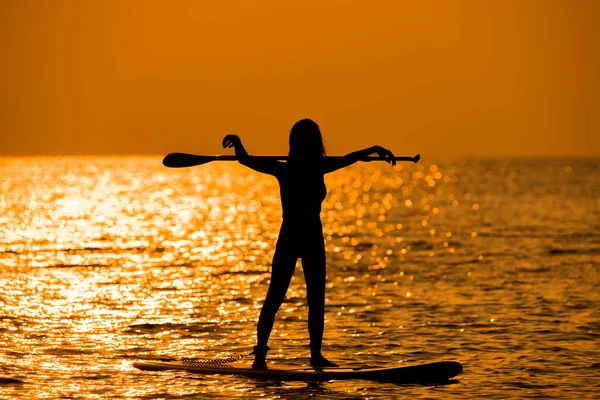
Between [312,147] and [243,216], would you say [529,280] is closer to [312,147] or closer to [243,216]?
[312,147]

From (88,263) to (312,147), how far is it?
2174 cm

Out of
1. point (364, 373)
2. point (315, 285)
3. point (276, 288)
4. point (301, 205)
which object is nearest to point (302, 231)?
point (301, 205)

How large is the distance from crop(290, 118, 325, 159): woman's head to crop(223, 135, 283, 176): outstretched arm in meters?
0.28

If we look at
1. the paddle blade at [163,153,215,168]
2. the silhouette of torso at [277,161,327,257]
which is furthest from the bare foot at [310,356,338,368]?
the paddle blade at [163,153,215,168]

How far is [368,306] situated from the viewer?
882 inches

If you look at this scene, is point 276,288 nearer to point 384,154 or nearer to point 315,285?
point 315,285

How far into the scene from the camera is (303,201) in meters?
13.8

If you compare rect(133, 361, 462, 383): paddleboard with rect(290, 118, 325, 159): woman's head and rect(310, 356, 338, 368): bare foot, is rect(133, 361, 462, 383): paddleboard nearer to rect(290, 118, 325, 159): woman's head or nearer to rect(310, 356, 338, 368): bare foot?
rect(310, 356, 338, 368): bare foot

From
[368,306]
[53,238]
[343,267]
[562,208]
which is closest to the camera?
[368,306]

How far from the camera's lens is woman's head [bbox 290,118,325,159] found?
1363 centimetres

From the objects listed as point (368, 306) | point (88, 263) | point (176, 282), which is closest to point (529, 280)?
point (368, 306)

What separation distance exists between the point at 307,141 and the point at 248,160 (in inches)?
29.3

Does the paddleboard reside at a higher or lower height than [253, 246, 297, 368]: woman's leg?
lower

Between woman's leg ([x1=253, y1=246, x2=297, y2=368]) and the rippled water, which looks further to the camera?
the rippled water
